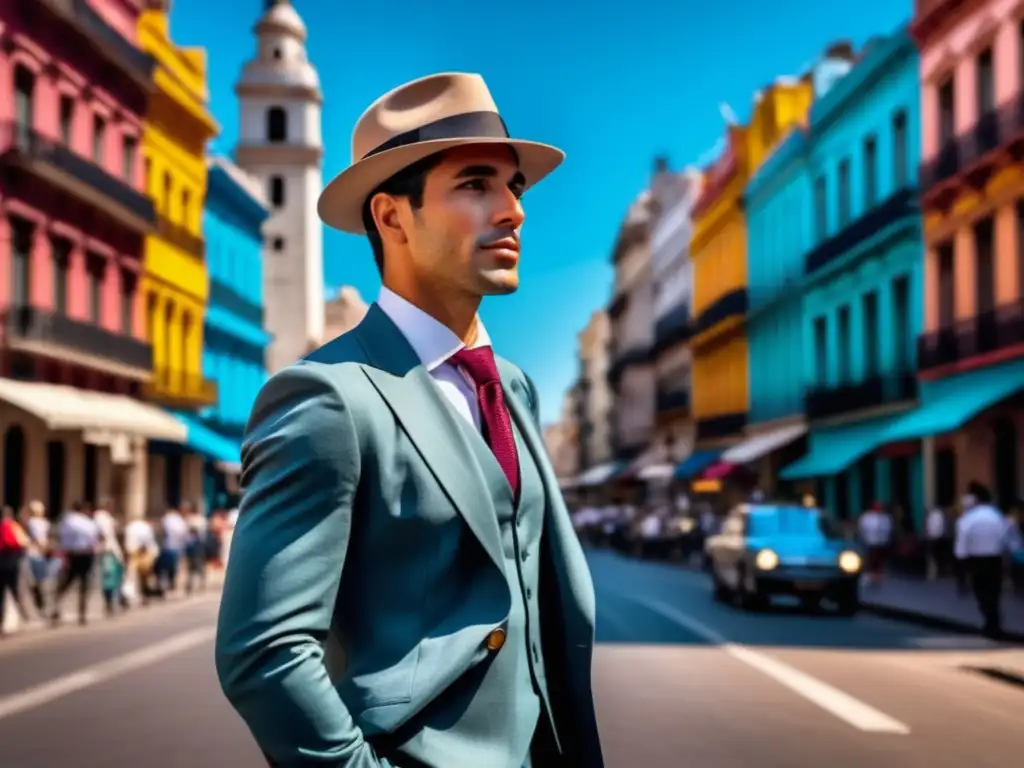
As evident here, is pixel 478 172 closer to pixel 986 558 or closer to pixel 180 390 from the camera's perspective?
pixel 986 558

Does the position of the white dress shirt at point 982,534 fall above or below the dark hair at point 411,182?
below

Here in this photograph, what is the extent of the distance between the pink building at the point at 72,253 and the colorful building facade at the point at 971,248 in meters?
16.5

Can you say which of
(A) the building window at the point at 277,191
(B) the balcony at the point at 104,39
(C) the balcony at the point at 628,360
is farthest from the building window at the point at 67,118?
(C) the balcony at the point at 628,360

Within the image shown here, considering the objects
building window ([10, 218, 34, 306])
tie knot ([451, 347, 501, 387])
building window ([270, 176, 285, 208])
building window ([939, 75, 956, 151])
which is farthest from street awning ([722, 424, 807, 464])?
tie knot ([451, 347, 501, 387])

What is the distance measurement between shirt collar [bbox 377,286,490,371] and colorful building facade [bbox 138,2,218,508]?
40.0 metres

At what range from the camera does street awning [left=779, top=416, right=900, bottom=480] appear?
3638 centimetres

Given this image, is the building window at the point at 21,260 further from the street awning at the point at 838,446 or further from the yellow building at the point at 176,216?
the street awning at the point at 838,446

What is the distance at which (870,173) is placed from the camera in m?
39.8

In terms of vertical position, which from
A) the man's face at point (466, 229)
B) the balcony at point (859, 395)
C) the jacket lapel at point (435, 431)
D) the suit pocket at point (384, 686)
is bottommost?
the suit pocket at point (384, 686)

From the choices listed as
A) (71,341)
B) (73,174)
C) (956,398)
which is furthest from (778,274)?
(71,341)

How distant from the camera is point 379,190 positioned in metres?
2.84

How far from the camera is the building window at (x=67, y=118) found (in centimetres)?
3547

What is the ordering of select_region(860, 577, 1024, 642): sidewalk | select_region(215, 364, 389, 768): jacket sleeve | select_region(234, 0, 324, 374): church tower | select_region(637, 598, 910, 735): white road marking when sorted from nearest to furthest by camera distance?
select_region(215, 364, 389, 768): jacket sleeve → select_region(637, 598, 910, 735): white road marking → select_region(860, 577, 1024, 642): sidewalk → select_region(234, 0, 324, 374): church tower

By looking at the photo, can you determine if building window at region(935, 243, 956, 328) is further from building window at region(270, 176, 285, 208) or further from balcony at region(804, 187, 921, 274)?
building window at region(270, 176, 285, 208)
